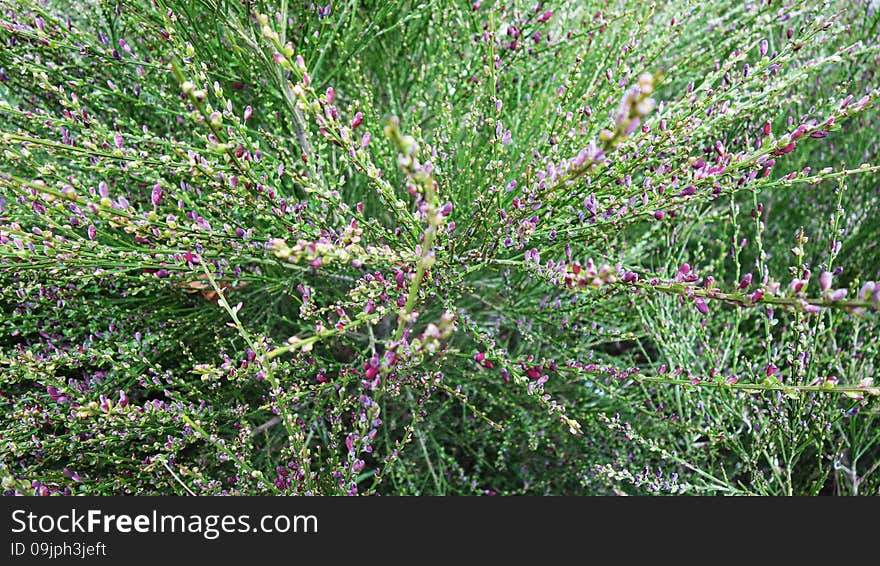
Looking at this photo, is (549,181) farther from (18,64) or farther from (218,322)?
(18,64)

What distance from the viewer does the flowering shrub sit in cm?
110

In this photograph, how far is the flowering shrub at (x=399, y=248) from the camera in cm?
110

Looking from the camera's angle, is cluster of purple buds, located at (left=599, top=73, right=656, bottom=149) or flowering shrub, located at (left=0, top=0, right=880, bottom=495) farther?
flowering shrub, located at (left=0, top=0, right=880, bottom=495)

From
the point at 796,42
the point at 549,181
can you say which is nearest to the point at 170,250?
the point at 549,181

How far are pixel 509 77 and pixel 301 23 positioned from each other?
640 millimetres

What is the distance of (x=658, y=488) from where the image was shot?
1464 millimetres

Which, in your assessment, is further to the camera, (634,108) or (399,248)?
(399,248)

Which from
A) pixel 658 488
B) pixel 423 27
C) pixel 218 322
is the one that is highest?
pixel 423 27

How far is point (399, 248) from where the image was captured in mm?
1269

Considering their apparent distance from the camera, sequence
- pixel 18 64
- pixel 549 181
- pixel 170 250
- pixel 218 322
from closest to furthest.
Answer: pixel 549 181, pixel 170 250, pixel 18 64, pixel 218 322

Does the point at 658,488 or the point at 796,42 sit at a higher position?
the point at 796,42

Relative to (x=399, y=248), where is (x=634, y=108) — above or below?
below

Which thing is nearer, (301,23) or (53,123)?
(53,123)

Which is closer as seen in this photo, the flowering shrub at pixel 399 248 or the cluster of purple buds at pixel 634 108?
the cluster of purple buds at pixel 634 108
